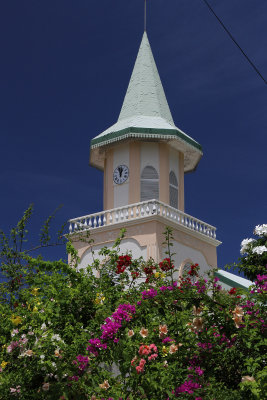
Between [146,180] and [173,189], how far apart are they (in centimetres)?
131

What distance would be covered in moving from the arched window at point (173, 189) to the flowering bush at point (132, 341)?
624 inches

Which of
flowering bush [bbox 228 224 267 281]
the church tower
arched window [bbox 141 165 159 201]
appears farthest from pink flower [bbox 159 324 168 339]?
arched window [bbox 141 165 159 201]

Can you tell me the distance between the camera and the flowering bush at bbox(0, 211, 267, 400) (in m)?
7.07

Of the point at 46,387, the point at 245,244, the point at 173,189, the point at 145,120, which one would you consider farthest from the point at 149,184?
the point at 46,387

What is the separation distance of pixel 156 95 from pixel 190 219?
19.9 ft

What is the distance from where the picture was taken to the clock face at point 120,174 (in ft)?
83.5

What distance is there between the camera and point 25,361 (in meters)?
8.66

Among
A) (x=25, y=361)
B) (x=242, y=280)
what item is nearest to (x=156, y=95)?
(x=242, y=280)

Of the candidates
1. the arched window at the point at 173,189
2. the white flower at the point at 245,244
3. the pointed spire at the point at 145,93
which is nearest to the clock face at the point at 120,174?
the arched window at the point at 173,189

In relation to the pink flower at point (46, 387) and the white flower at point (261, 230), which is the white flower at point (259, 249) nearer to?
the white flower at point (261, 230)

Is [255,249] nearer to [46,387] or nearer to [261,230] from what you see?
[261,230]

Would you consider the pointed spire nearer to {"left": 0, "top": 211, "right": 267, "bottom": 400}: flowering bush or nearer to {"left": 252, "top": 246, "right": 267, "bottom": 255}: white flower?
{"left": 252, "top": 246, "right": 267, "bottom": 255}: white flower

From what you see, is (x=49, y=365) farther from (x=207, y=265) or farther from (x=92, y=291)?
(x=207, y=265)

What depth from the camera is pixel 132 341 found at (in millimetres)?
7586
